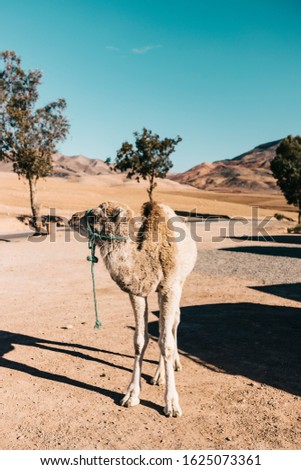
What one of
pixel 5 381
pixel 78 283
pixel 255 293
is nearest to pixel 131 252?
pixel 5 381

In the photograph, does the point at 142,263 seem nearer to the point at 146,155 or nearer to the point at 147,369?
the point at 147,369

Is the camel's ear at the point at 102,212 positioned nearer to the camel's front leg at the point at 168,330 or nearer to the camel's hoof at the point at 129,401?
the camel's front leg at the point at 168,330

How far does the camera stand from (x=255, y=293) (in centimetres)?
1249

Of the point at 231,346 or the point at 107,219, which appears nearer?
the point at 107,219

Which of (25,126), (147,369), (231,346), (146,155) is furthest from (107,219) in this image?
(146,155)

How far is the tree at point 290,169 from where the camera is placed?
53.8 m

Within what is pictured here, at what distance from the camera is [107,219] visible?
574 cm

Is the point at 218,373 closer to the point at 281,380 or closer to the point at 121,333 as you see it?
the point at 281,380

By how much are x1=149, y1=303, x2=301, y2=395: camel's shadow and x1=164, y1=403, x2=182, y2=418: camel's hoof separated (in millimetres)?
1650

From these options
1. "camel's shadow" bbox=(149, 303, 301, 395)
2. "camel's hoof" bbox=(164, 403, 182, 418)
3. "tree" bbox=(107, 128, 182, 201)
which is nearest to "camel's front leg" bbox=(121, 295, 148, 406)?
"camel's hoof" bbox=(164, 403, 182, 418)

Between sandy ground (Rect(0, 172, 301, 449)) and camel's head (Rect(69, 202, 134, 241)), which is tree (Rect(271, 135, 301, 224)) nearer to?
sandy ground (Rect(0, 172, 301, 449))

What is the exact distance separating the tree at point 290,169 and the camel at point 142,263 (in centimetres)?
5142

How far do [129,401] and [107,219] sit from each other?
8.40 ft
